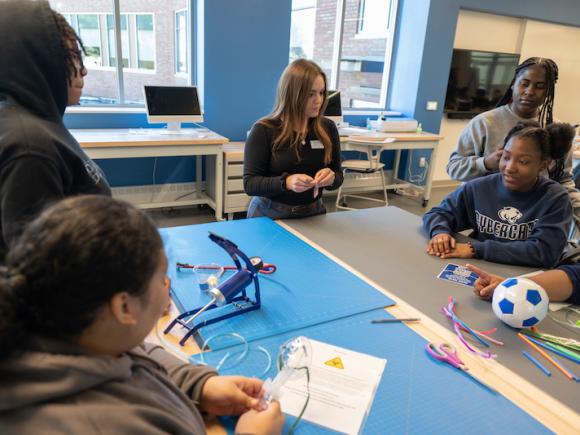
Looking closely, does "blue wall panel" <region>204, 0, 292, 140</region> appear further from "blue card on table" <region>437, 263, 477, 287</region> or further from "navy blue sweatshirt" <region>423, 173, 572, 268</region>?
"blue card on table" <region>437, 263, 477, 287</region>

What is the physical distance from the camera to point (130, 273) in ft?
1.82

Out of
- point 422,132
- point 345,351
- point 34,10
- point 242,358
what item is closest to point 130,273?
point 242,358

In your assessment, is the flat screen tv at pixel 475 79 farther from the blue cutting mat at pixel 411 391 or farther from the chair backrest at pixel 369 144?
the blue cutting mat at pixel 411 391

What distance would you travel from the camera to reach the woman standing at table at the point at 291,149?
1.81 m

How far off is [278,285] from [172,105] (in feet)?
9.69

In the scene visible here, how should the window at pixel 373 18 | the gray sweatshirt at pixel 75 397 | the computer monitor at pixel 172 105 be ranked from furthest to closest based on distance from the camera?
the window at pixel 373 18
the computer monitor at pixel 172 105
the gray sweatshirt at pixel 75 397

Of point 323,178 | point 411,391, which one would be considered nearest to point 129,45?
point 323,178

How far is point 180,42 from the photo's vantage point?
4.38m

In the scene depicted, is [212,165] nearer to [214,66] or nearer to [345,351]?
[214,66]

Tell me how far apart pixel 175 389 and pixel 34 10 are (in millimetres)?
837

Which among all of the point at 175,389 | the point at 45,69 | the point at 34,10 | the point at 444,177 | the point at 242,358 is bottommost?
the point at 444,177

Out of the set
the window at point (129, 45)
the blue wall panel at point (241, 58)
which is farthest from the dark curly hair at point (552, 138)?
the window at point (129, 45)

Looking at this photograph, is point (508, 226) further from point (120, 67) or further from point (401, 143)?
point (120, 67)

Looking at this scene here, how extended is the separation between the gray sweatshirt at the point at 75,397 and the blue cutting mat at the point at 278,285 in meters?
0.39
